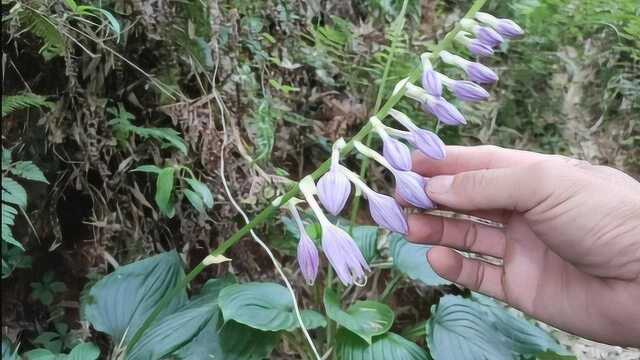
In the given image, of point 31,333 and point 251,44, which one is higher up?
point 251,44

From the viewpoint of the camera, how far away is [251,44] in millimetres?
2406

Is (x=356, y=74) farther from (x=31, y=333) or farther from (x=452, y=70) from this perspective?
(x=31, y=333)

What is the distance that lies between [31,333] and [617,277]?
1.80m

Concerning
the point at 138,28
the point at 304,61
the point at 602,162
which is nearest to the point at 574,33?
the point at 602,162

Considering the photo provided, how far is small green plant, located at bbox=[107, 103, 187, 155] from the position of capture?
201 cm

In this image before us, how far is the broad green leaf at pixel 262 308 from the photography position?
5.37 ft

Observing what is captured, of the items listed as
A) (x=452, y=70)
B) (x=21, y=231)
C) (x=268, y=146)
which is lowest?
(x=21, y=231)

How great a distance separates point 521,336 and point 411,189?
0.88 metres

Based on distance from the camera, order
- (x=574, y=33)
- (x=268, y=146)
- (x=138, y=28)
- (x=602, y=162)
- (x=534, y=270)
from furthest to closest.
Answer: (x=602, y=162) < (x=574, y=33) < (x=268, y=146) < (x=138, y=28) < (x=534, y=270)

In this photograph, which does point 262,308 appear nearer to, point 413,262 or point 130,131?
point 413,262

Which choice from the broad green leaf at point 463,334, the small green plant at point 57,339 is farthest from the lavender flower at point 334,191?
the small green plant at point 57,339

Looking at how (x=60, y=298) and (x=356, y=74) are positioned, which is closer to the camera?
(x=60, y=298)

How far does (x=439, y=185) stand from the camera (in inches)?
54.4

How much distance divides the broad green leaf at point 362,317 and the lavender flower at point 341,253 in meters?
0.46
